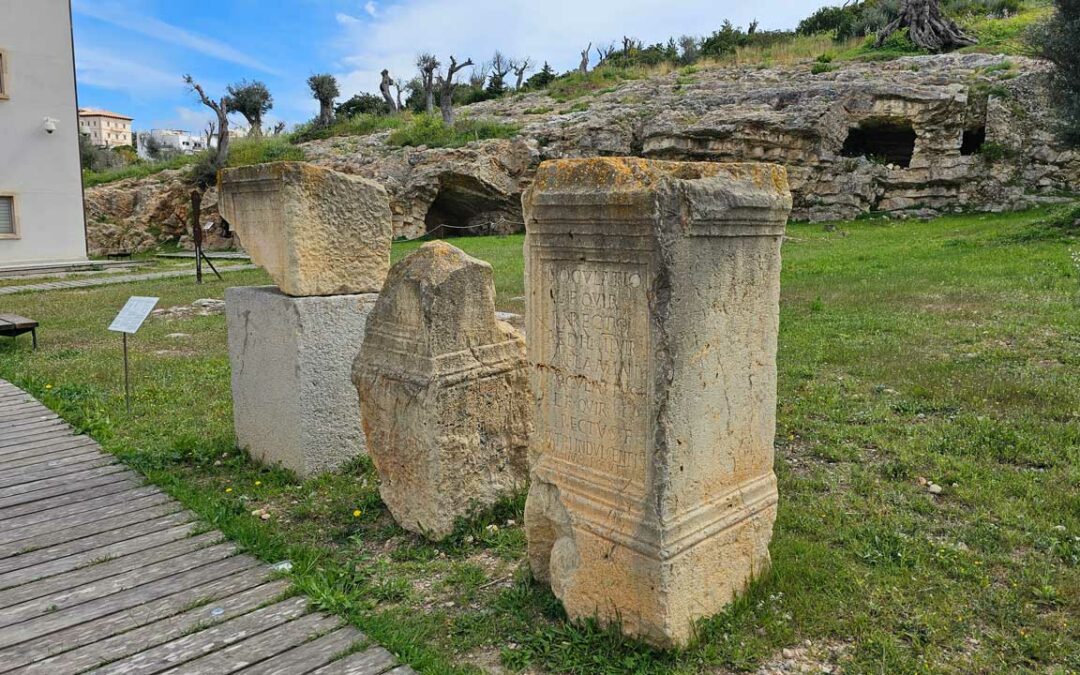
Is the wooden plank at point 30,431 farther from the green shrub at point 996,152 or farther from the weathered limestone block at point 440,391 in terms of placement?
A: the green shrub at point 996,152

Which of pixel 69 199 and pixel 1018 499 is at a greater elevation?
pixel 69 199

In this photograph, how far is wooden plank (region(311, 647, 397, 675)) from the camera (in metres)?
2.81

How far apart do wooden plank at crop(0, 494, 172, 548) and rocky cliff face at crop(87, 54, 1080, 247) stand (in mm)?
13046

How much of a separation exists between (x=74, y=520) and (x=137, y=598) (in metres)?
1.23

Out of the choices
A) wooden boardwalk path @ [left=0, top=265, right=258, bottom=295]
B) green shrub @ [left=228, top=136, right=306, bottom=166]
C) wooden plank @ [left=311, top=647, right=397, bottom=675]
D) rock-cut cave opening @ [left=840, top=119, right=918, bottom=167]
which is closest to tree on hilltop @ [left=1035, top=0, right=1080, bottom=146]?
rock-cut cave opening @ [left=840, top=119, right=918, bottom=167]

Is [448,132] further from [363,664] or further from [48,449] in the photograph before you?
[363,664]

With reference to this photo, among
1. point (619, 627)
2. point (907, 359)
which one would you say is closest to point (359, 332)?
point (619, 627)

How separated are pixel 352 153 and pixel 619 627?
865 inches

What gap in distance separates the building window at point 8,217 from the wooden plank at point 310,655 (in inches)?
924

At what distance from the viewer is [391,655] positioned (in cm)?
290

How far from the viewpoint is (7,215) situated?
70.3ft

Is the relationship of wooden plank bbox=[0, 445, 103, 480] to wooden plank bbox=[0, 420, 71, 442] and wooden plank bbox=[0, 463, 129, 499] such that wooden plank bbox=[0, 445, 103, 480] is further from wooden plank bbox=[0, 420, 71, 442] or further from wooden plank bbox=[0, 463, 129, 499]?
wooden plank bbox=[0, 420, 71, 442]

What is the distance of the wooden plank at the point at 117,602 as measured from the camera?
10.3ft

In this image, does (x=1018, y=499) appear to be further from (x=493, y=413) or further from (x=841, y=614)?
(x=493, y=413)
